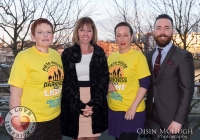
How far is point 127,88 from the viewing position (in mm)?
2779

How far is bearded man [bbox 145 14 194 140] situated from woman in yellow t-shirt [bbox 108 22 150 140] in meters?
0.12

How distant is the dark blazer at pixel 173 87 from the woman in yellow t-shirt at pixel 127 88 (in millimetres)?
149

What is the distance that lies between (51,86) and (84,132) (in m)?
0.73

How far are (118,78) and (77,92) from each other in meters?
0.47

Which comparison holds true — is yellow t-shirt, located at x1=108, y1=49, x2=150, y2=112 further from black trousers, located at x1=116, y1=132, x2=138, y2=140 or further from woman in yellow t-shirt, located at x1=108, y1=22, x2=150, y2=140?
black trousers, located at x1=116, y1=132, x2=138, y2=140

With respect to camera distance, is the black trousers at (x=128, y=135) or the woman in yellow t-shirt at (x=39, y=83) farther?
the black trousers at (x=128, y=135)

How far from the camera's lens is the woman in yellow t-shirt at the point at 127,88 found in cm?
273

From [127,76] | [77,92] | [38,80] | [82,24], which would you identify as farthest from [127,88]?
[38,80]

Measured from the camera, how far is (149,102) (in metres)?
2.81

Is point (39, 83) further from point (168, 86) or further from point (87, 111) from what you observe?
point (168, 86)

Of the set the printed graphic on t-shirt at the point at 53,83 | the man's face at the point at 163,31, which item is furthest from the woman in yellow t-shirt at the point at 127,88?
the printed graphic on t-shirt at the point at 53,83

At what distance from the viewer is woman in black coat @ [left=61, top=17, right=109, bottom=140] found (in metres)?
2.75

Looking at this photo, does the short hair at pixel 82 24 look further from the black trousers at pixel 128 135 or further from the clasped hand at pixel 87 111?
the black trousers at pixel 128 135

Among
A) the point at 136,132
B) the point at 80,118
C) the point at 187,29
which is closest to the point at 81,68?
the point at 80,118
